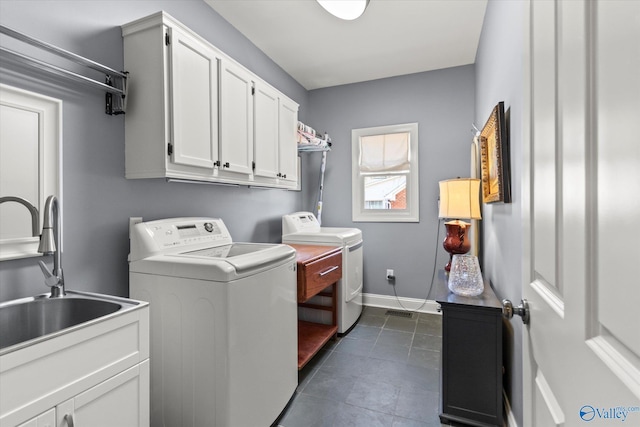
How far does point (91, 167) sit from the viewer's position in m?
1.60

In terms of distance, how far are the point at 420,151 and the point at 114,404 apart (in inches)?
136

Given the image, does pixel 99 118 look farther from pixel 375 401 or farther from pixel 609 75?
pixel 375 401

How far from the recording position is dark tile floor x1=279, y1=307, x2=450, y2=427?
1.84m

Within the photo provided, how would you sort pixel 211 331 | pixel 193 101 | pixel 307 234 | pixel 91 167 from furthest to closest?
pixel 307 234 < pixel 193 101 < pixel 91 167 < pixel 211 331

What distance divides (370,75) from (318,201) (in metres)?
1.64

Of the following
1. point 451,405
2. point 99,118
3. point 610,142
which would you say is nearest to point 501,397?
point 451,405

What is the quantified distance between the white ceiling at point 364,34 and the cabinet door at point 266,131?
614 mm

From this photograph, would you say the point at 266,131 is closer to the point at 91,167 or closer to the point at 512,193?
the point at 91,167

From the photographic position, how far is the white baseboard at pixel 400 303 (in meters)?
3.58

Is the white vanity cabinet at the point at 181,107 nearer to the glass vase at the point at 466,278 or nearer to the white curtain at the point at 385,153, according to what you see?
the glass vase at the point at 466,278

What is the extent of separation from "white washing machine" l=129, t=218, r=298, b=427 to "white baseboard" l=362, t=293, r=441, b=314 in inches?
85.1

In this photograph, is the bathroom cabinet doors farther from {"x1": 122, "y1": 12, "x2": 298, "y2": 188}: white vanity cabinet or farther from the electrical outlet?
the electrical outlet

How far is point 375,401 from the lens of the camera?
6.53 feet

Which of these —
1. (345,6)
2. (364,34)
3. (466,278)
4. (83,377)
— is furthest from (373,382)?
(364,34)
